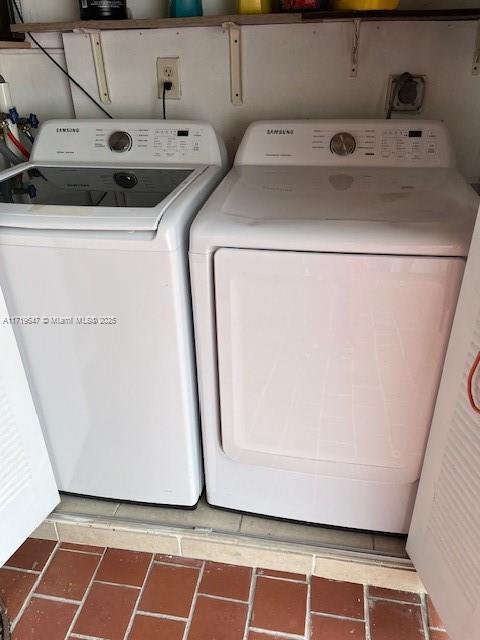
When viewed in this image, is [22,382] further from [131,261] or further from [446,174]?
[446,174]

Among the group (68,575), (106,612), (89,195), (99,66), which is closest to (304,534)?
(106,612)

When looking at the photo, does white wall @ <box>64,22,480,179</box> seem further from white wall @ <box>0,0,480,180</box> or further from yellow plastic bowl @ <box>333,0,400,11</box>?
yellow plastic bowl @ <box>333,0,400,11</box>

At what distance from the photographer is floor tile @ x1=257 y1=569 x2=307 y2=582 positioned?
58.6 inches

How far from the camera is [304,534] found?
4.95 ft

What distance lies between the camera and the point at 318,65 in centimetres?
171

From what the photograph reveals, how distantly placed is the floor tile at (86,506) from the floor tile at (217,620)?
0.40 m

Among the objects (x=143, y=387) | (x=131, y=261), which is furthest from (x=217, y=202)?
(x=143, y=387)

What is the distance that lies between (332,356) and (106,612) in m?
0.97

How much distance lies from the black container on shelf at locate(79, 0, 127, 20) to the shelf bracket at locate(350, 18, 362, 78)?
2.52ft

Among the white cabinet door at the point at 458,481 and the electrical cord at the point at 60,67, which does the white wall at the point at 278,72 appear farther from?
the white cabinet door at the point at 458,481

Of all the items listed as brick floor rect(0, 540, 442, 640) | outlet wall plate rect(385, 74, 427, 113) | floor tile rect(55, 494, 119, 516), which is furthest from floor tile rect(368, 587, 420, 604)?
outlet wall plate rect(385, 74, 427, 113)

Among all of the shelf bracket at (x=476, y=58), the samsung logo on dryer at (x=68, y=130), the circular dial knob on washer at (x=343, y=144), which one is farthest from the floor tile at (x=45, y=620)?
the shelf bracket at (x=476, y=58)

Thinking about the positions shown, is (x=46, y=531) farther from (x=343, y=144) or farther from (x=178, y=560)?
(x=343, y=144)

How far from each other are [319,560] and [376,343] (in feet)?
2.33
